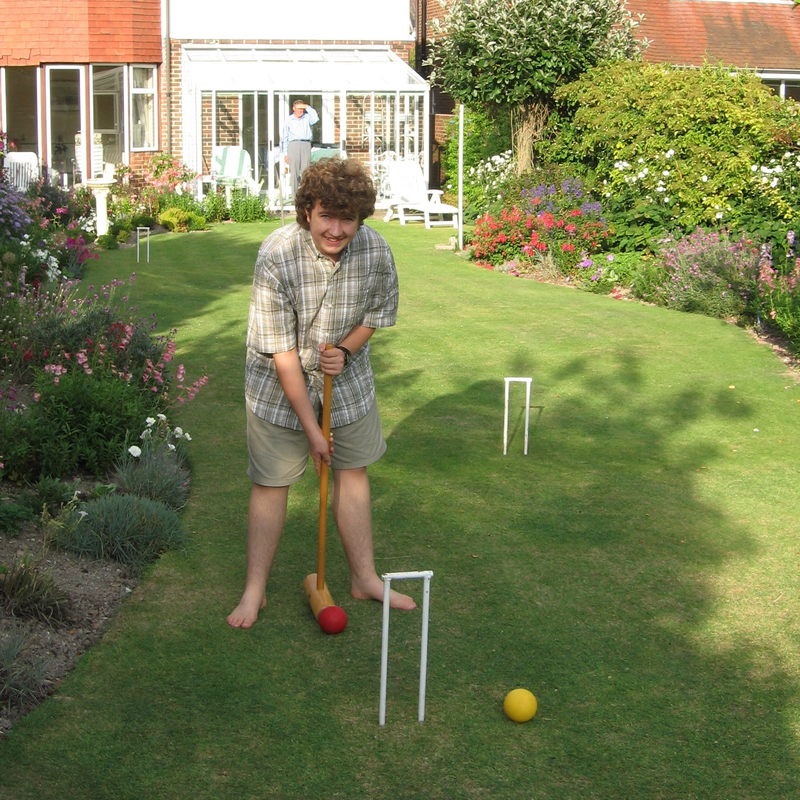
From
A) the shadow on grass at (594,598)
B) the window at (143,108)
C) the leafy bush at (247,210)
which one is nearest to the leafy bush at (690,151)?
the shadow on grass at (594,598)

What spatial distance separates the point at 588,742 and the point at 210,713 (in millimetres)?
1243

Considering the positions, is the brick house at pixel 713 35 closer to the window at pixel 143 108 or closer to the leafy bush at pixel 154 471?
the window at pixel 143 108

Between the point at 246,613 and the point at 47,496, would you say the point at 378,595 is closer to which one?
the point at 246,613

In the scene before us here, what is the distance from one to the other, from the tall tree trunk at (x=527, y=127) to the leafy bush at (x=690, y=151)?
177cm

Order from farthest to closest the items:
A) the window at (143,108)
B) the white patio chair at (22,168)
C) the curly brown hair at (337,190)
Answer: the window at (143,108), the white patio chair at (22,168), the curly brown hair at (337,190)

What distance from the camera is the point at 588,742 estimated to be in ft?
12.6

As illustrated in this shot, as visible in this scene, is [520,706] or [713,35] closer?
[520,706]

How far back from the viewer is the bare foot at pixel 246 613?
15.1ft

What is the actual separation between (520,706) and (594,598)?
3.64 ft

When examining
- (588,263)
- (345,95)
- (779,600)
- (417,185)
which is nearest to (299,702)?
(779,600)

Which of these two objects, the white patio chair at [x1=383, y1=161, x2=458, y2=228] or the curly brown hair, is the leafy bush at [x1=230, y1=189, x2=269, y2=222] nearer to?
the white patio chair at [x1=383, y1=161, x2=458, y2=228]

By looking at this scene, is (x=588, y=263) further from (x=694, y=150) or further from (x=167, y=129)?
(x=167, y=129)

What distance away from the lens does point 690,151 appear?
532 inches

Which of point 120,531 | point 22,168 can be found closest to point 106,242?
point 22,168
